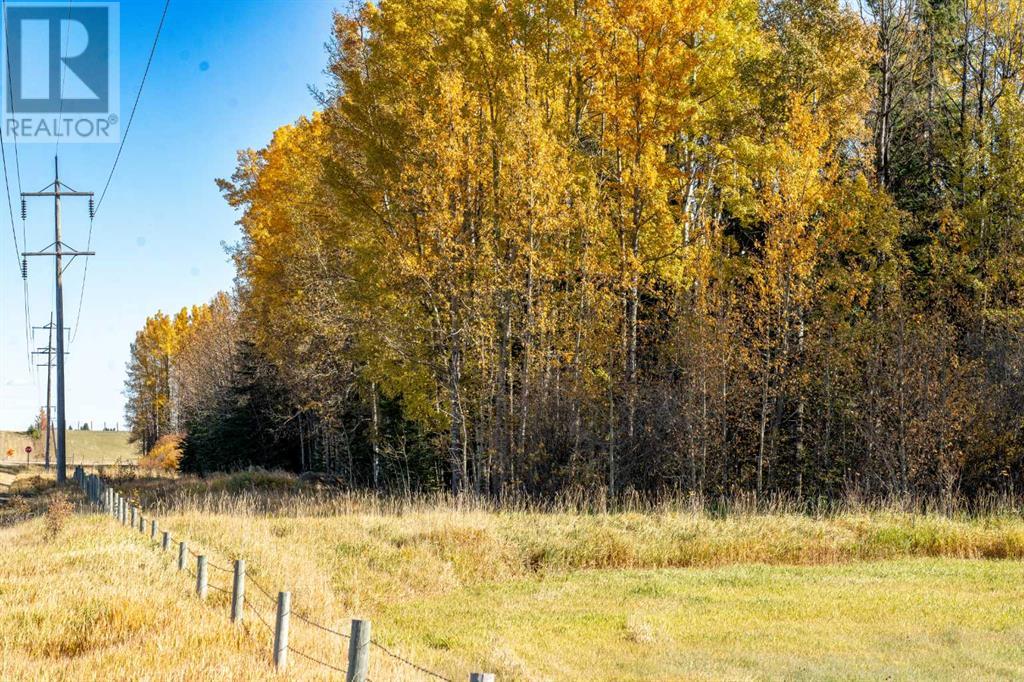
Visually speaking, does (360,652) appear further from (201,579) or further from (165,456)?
(165,456)

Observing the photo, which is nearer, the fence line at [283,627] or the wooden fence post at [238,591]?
the fence line at [283,627]

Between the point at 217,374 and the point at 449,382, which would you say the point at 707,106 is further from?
the point at 217,374

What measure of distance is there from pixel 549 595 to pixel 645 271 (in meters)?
10.7

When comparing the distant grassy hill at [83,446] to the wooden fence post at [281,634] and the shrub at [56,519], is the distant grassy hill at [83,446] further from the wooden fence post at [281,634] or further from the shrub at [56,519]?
the wooden fence post at [281,634]

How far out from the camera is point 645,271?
23312 millimetres

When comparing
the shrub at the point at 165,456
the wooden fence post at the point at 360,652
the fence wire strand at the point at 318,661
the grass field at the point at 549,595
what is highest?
the wooden fence post at the point at 360,652

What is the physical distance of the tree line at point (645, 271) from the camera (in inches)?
869

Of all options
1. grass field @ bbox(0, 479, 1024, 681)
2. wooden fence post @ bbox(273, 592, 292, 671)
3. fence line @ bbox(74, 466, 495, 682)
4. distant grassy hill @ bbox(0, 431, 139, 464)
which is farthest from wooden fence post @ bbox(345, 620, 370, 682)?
distant grassy hill @ bbox(0, 431, 139, 464)

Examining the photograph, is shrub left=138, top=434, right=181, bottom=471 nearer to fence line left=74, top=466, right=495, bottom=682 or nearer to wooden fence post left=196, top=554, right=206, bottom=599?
fence line left=74, top=466, right=495, bottom=682

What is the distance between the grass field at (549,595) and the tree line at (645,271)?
3519 millimetres

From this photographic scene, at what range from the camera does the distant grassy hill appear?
89.8 metres

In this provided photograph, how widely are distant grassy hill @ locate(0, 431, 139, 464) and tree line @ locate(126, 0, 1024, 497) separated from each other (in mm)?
68027

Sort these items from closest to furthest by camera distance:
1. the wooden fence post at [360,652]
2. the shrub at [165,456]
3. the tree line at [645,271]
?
the wooden fence post at [360,652] < the tree line at [645,271] < the shrub at [165,456]

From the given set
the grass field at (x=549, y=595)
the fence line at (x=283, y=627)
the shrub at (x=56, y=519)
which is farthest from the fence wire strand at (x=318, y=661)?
the shrub at (x=56, y=519)
